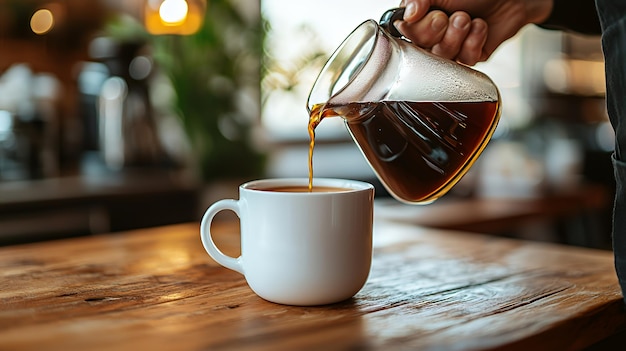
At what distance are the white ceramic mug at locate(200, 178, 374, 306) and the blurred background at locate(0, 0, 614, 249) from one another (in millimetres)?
1586

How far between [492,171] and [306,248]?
2.39 m

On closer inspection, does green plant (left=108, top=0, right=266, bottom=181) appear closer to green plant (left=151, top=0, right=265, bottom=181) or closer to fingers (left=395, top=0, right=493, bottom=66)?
green plant (left=151, top=0, right=265, bottom=181)

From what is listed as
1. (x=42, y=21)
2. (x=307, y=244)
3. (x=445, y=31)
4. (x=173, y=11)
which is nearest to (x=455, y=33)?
(x=445, y=31)

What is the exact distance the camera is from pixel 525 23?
1.08 m

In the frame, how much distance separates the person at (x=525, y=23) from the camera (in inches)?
27.2

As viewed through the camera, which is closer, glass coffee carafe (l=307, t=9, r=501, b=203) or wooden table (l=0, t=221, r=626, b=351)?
wooden table (l=0, t=221, r=626, b=351)

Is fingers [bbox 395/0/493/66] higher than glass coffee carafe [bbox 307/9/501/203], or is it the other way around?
fingers [bbox 395/0/493/66]

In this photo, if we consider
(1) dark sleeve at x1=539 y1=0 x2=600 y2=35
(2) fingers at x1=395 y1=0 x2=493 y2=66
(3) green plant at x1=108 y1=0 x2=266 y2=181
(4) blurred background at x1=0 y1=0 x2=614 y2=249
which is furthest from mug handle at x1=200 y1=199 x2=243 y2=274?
(3) green plant at x1=108 y1=0 x2=266 y2=181

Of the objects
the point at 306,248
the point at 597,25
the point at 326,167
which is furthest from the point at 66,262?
the point at 326,167

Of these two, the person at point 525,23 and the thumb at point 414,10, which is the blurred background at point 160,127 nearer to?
the person at point 525,23

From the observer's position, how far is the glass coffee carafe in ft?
2.56

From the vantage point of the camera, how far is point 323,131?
4375 millimetres

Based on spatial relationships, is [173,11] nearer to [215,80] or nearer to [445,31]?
[215,80]

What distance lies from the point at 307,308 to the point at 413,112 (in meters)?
0.24
